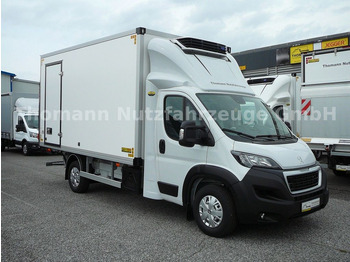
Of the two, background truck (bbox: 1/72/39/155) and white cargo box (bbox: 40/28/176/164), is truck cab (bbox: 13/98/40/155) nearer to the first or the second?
background truck (bbox: 1/72/39/155)

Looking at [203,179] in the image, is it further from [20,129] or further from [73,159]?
[20,129]

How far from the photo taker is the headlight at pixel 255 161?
14.3 feet

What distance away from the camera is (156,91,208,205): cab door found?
5004 millimetres

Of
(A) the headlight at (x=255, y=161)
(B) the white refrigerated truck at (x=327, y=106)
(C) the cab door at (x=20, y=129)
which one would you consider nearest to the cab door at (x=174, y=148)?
(A) the headlight at (x=255, y=161)

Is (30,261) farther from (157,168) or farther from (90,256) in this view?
(157,168)

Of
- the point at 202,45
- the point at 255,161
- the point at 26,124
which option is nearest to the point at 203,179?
the point at 255,161

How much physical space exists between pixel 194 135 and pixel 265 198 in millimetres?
1259

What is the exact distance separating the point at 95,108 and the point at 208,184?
3045mm

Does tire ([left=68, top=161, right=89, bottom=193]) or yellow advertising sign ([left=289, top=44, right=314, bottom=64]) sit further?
yellow advertising sign ([left=289, top=44, right=314, bottom=64])

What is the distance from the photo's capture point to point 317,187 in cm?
485

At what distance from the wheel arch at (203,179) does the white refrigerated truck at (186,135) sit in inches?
0.6

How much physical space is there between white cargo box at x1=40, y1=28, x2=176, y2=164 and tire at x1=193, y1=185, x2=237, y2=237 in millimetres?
1455

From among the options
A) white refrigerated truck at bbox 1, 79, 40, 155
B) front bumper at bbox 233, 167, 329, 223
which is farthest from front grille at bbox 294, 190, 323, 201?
white refrigerated truck at bbox 1, 79, 40, 155

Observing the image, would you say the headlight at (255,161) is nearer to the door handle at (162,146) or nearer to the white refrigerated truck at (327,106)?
the door handle at (162,146)
